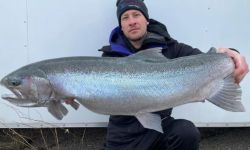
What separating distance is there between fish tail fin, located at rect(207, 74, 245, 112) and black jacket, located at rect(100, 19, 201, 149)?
62 cm

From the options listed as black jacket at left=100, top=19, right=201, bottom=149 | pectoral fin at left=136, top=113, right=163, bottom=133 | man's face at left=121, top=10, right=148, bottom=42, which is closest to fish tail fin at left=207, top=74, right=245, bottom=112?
pectoral fin at left=136, top=113, right=163, bottom=133

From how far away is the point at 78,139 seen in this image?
5.89 metres

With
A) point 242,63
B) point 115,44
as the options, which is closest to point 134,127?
point 115,44

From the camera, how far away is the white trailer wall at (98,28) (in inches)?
200

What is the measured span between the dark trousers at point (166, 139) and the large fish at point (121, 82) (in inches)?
18.7

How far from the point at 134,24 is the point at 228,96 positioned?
1.08 metres

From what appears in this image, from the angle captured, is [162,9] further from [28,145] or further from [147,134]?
[28,145]

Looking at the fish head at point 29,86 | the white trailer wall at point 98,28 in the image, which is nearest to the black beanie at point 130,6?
the white trailer wall at point 98,28

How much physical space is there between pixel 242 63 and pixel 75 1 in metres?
1.85

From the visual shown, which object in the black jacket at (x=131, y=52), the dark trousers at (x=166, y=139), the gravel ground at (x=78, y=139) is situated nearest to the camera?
the dark trousers at (x=166, y=139)

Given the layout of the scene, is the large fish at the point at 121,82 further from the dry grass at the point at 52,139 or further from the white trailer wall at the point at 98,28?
the dry grass at the point at 52,139

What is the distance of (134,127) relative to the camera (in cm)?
461

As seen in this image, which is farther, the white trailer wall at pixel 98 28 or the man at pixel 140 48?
the white trailer wall at pixel 98 28

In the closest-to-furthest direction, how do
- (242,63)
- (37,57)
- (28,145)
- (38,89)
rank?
(38,89)
(242,63)
(37,57)
(28,145)
